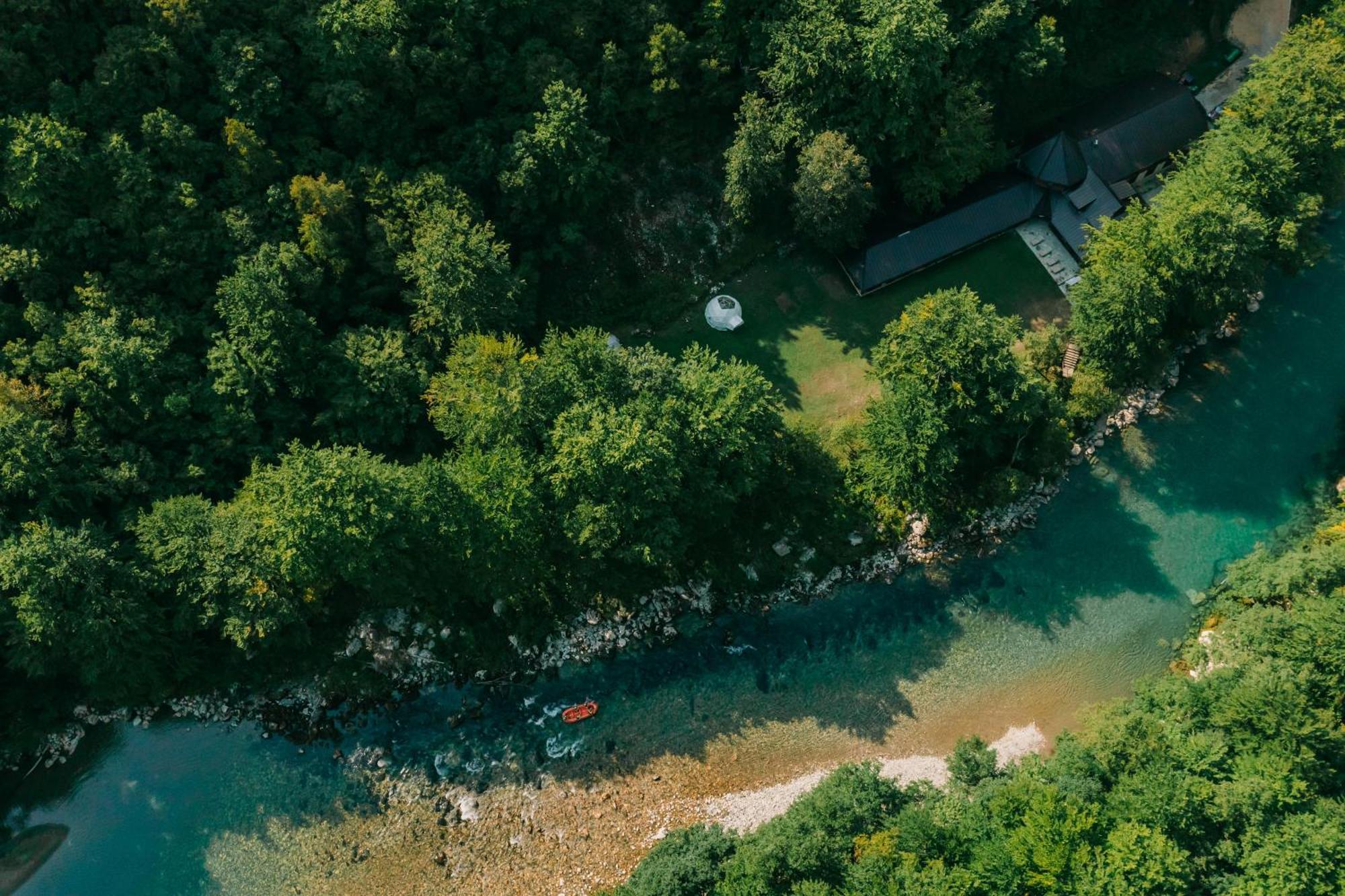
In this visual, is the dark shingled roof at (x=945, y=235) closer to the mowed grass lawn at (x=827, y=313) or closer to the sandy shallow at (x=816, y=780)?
the mowed grass lawn at (x=827, y=313)

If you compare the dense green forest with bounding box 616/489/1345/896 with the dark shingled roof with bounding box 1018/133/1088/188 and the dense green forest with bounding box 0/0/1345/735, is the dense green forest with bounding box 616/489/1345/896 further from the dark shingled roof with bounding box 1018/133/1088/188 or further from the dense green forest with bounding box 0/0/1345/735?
the dark shingled roof with bounding box 1018/133/1088/188

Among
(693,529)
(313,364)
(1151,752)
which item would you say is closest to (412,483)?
(313,364)

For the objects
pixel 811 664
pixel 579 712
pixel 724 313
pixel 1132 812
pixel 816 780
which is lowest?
pixel 1132 812

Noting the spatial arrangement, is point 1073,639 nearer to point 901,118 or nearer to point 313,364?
point 901,118

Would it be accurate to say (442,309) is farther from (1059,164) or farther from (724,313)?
(1059,164)

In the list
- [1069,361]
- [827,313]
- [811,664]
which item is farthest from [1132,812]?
[827,313]

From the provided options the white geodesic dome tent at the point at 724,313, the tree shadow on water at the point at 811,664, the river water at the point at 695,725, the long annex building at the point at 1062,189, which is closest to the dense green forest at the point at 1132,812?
the river water at the point at 695,725

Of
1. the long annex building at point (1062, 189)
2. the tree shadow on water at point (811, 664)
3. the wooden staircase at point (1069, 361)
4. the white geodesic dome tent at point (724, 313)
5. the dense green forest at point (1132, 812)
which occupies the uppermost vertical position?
the white geodesic dome tent at point (724, 313)
